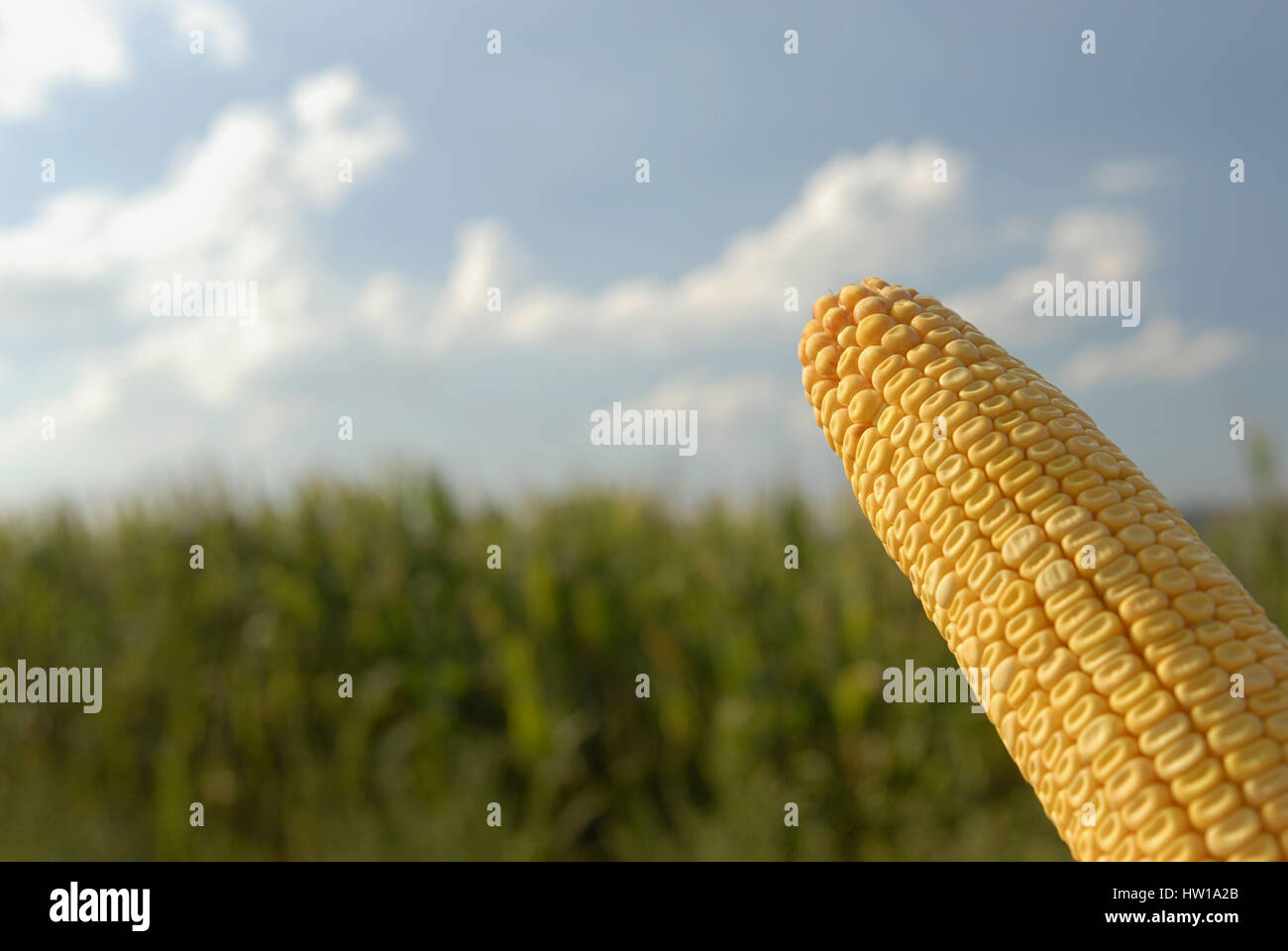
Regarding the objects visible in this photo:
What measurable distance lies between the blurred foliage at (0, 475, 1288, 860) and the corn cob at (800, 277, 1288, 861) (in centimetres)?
502

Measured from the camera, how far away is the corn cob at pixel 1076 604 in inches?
44.5

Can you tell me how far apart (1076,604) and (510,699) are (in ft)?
20.1

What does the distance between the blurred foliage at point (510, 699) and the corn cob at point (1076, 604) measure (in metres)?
5.02

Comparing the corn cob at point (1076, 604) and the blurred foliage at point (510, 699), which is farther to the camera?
the blurred foliage at point (510, 699)

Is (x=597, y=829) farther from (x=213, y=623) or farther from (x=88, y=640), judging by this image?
(x=88, y=640)

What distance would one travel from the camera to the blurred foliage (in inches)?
247

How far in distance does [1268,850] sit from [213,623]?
8.45m

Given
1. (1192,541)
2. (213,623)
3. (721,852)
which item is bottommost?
(721,852)

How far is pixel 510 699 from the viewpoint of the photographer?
6922 mm

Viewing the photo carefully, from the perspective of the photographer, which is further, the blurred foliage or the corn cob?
the blurred foliage

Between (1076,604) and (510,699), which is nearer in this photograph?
(1076,604)

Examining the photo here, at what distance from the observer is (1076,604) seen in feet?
3.91
